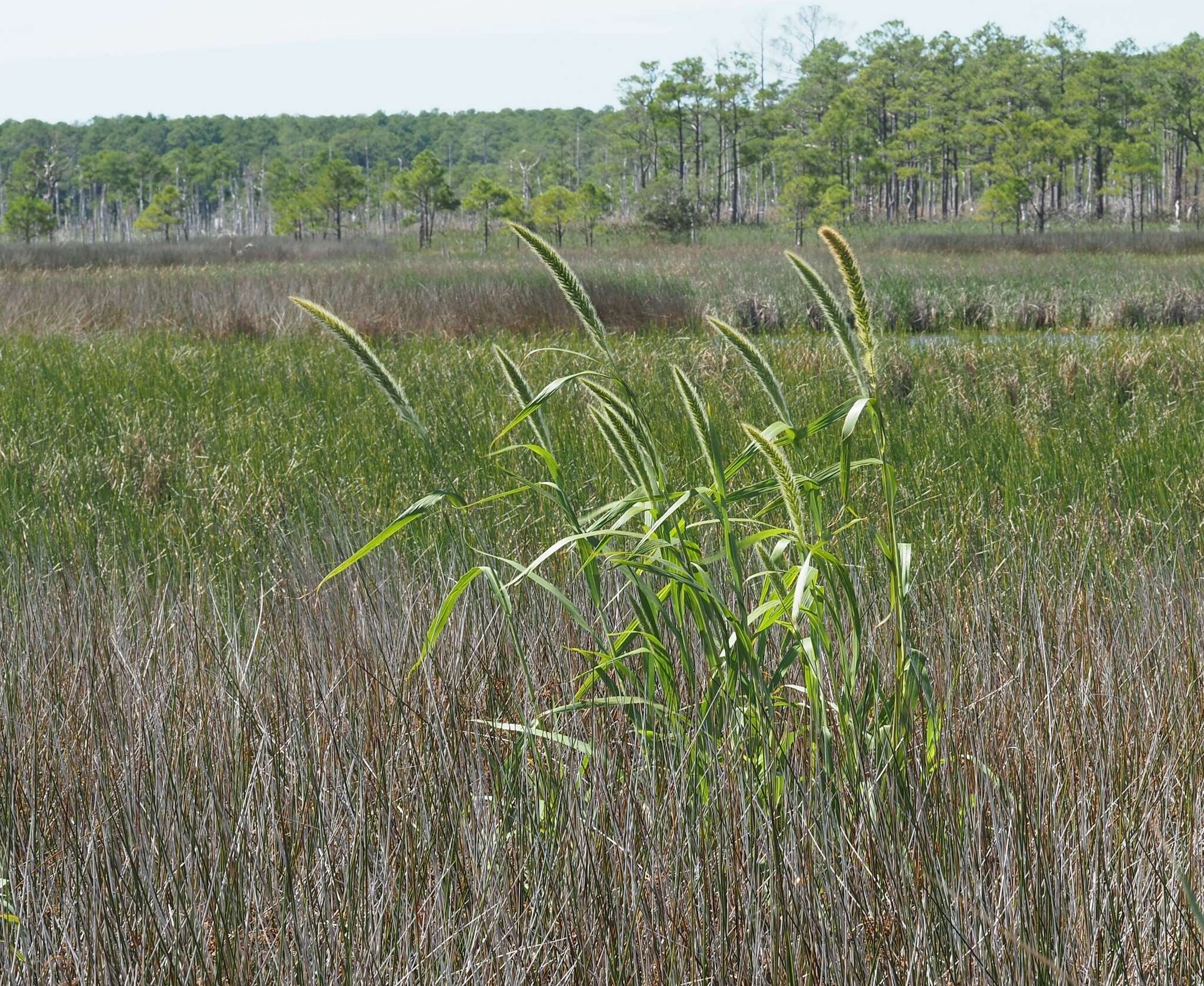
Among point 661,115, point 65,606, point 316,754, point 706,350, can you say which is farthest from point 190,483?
point 661,115

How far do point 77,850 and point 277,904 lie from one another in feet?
1.33

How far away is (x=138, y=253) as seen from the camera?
3142 centimetres

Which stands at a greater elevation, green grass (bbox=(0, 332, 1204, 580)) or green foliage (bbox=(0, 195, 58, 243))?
green foliage (bbox=(0, 195, 58, 243))

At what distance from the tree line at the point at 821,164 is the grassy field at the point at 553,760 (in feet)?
133

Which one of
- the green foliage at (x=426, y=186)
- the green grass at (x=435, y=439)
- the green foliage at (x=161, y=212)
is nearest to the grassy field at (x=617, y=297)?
the green grass at (x=435, y=439)

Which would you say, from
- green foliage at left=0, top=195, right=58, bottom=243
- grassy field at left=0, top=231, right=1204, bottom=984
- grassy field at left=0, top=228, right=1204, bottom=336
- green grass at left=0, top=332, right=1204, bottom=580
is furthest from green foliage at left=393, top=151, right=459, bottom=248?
grassy field at left=0, top=231, right=1204, bottom=984

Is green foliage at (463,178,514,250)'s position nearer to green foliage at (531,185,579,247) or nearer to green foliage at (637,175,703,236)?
green foliage at (531,185,579,247)

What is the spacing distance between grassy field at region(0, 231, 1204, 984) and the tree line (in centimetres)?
4054

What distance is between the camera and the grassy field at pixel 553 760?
132cm

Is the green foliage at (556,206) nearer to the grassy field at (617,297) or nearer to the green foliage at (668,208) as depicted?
the green foliage at (668,208)

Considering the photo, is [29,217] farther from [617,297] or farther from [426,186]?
[617,297]

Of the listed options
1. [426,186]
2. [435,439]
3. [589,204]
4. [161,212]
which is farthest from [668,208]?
[435,439]

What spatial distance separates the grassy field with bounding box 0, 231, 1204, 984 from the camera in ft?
4.33

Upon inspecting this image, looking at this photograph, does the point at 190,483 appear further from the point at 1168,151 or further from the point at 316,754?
the point at 1168,151
